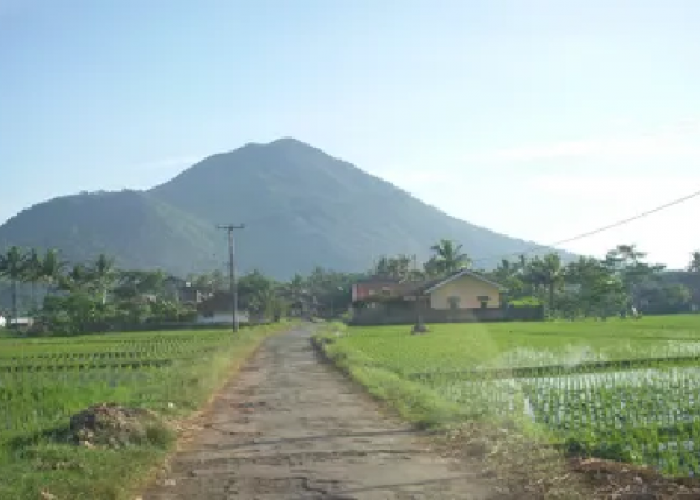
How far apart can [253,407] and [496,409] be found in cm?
515

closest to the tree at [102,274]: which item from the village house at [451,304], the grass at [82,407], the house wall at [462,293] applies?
the village house at [451,304]

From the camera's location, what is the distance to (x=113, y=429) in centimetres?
1130

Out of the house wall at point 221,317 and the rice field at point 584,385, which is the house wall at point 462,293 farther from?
the house wall at point 221,317

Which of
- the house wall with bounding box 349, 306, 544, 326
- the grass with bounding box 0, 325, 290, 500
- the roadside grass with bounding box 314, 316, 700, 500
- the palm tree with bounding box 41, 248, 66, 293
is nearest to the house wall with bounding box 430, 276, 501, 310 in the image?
the house wall with bounding box 349, 306, 544, 326

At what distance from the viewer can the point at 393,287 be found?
84.6 meters

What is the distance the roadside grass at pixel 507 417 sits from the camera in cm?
797

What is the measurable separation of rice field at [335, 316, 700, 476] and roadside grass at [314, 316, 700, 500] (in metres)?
0.08

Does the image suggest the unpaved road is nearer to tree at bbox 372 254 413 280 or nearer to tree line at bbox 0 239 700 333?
tree line at bbox 0 239 700 333

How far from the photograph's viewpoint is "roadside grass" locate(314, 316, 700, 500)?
7969 millimetres

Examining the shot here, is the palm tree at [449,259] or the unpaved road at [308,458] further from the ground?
the palm tree at [449,259]

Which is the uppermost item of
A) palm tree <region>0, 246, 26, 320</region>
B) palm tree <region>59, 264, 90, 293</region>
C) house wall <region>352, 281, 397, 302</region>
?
palm tree <region>0, 246, 26, 320</region>

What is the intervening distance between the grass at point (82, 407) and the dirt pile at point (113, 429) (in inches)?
2.0

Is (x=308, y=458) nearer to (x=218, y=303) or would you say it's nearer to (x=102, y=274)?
(x=102, y=274)

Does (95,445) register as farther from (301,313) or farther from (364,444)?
(301,313)
